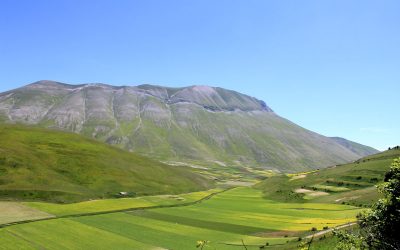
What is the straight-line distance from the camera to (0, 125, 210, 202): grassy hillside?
128500mm

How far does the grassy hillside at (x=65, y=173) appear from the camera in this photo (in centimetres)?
12850

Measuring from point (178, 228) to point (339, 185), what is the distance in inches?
3749

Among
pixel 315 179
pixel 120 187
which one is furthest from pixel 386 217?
pixel 315 179

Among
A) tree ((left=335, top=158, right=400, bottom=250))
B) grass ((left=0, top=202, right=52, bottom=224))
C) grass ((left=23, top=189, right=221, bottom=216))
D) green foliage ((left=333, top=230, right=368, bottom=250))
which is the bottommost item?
grass ((left=23, top=189, right=221, bottom=216))

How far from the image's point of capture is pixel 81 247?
6638 centimetres

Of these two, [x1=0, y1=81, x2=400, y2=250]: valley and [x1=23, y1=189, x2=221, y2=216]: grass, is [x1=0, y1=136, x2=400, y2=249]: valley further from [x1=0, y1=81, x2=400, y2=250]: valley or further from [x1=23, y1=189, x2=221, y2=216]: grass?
[x1=0, y1=81, x2=400, y2=250]: valley

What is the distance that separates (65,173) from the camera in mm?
154750

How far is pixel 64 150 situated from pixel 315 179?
120 m

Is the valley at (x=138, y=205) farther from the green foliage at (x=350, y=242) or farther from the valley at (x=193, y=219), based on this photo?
the green foliage at (x=350, y=242)

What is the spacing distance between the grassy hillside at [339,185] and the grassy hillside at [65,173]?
46608 millimetres

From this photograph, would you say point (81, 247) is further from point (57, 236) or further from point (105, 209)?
point (105, 209)

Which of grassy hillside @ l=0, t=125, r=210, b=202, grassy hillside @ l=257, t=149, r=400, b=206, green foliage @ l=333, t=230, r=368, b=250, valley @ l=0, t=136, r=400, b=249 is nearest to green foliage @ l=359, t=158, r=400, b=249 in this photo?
green foliage @ l=333, t=230, r=368, b=250

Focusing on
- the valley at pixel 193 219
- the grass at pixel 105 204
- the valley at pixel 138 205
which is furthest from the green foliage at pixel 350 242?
A: the grass at pixel 105 204

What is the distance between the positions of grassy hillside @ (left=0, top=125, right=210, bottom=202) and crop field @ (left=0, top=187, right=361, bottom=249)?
70.6 ft
